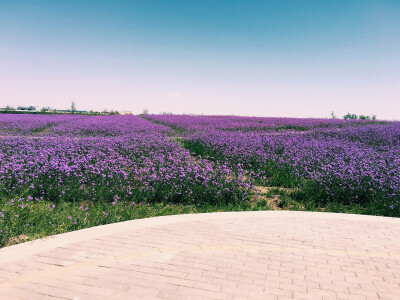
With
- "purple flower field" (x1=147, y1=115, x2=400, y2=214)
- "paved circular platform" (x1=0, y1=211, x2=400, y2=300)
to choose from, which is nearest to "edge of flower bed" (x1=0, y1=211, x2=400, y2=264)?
"paved circular platform" (x1=0, y1=211, x2=400, y2=300)

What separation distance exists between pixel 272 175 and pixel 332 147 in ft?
13.9

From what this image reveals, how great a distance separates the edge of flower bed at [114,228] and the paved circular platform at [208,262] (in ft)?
0.07

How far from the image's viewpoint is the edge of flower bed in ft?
12.3

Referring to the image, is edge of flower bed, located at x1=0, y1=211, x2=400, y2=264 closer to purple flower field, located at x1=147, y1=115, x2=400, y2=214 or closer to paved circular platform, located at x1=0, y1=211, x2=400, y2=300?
paved circular platform, located at x1=0, y1=211, x2=400, y2=300

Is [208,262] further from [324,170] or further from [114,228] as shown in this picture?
[324,170]

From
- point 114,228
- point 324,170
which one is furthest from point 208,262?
point 324,170

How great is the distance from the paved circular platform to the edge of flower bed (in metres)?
0.02

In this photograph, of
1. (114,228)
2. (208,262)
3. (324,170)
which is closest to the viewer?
(208,262)

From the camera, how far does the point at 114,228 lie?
4582mm

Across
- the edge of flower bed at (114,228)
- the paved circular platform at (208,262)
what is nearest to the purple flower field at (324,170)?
the edge of flower bed at (114,228)

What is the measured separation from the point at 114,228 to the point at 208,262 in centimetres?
172

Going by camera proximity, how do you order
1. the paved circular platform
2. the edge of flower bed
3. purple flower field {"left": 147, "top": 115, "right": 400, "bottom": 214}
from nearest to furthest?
the paved circular platform
the edge of flower bed
purple flower field {"left": 147, "top": 115, "right": 400, "bottom": 214}

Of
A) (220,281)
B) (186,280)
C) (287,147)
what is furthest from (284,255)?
(287,147)

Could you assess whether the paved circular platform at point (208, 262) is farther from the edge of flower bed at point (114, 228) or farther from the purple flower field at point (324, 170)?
the purple flower field at point (324, 170)
